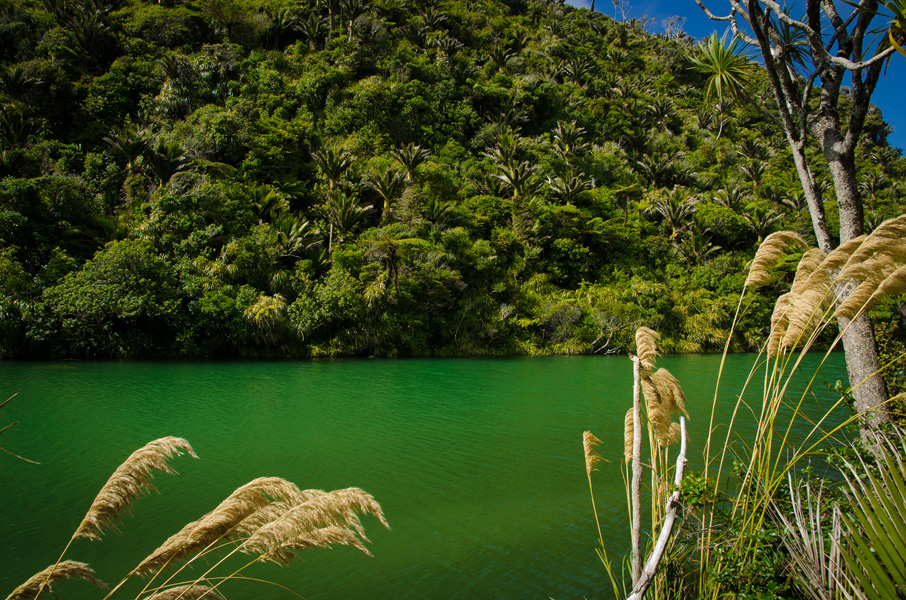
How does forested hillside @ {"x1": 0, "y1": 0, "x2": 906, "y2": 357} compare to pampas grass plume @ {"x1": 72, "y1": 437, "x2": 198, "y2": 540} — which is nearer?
pampas grass plume @ {"x1": 72, "y1": 437, "x2": 198, "y2": 540}

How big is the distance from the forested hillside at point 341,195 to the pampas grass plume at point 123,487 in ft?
72.2

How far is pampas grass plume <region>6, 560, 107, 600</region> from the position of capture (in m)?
1.83

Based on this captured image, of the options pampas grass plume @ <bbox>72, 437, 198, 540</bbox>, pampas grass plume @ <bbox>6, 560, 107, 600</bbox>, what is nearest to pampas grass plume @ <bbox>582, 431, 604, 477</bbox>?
pampas grass plume @ <bbox>72, 437, 198, 540</bbox>

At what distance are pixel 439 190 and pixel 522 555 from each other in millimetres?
30506

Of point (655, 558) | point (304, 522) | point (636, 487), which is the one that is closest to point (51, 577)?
point (304, 522)

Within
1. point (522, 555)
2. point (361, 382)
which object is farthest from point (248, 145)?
point (522, 555)

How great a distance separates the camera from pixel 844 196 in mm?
4379

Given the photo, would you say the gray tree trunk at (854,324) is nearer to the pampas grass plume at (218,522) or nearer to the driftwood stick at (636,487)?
the driftwood stick at (636,487)

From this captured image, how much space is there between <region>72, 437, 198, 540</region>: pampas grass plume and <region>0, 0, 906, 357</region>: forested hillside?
2200cm

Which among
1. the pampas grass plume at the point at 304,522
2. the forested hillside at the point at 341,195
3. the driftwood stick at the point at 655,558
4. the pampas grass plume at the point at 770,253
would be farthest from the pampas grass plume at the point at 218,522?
the forested hillside at the point at 341,195

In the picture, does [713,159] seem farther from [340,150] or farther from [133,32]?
[133,32]

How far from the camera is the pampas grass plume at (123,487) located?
190 centimetres

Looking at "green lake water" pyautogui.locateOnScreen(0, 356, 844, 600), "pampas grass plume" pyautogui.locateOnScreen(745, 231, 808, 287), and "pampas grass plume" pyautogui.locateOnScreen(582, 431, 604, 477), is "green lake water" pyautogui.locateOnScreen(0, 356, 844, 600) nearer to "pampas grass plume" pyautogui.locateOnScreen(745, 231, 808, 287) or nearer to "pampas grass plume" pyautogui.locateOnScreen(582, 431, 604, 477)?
"pampas grass plume" pyautogui.locateOnScreen(582, 431, 604, 477)

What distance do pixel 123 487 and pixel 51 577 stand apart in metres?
0.37
